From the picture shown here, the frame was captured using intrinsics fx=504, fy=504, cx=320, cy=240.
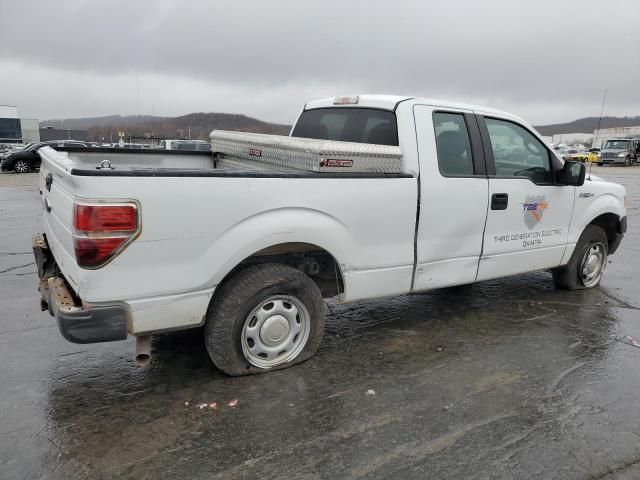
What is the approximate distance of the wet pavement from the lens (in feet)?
8.61

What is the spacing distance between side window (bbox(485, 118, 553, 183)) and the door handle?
0.19m

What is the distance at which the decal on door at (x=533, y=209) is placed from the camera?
15.2 ft

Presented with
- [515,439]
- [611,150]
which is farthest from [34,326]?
[611,150]

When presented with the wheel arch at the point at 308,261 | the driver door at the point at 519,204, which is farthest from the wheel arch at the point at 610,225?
the wheel arch at the point at 308,261

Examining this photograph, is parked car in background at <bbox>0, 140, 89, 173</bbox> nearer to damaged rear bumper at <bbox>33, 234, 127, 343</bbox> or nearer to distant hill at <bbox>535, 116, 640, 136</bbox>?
damaged rear bumper at <bbox>33, 234, 127, 343</bbox>

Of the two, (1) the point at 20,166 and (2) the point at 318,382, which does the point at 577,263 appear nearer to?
(2) the point at 318,382

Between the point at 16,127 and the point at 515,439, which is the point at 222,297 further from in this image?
the point at 16,127

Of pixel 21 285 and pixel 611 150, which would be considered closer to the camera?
pixel 21 285

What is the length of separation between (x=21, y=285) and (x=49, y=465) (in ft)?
12.2

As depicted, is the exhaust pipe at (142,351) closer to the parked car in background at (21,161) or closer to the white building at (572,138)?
the parked car in background at (21,161)

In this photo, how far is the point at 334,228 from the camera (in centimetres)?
348

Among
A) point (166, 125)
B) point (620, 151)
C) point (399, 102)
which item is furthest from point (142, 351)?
point (166, 125)

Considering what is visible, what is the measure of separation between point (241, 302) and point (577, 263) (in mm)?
4042

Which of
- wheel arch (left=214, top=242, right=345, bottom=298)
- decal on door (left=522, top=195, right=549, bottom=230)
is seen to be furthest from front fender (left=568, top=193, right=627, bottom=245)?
wheel arch (left=214, top=242, right=345, bottom=298)
